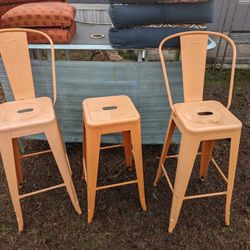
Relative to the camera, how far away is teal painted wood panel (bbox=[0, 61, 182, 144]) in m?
2.00

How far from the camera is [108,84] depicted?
209 cm

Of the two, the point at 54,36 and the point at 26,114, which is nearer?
the point at 26,114

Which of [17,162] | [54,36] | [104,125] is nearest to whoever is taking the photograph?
[104,125]

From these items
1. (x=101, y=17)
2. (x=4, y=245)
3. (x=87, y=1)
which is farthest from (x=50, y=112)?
(x=87, y=1)

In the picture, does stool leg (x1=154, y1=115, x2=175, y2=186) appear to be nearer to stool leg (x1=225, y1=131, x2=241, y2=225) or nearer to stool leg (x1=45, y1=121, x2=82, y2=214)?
stool leg (x1=225, y1=131, x2=241, y2=225)

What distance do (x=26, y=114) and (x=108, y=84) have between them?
0.69 m

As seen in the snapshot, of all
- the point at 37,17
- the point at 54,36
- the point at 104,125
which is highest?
the point at 37,17

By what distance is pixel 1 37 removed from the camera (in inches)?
69.7

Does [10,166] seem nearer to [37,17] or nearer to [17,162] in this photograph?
[17,162]

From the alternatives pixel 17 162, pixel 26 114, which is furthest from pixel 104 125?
pixel 17 162

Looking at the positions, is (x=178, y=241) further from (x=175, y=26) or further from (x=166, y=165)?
(x=175, y=26)

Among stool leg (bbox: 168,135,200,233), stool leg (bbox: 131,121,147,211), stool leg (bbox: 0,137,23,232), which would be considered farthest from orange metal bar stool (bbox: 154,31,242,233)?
stool leg (bbox: 0,137,23,232)

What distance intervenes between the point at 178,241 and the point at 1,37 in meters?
1.80

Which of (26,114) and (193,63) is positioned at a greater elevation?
(193,63)
